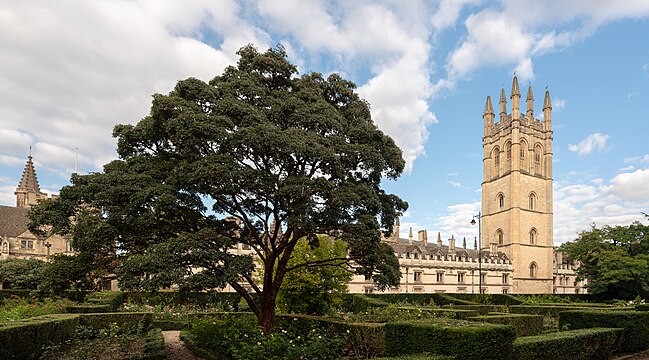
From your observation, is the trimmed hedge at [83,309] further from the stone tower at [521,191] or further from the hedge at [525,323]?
the stone tower at [521,191]

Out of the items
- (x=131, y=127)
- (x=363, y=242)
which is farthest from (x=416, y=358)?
(x=131, y=127)

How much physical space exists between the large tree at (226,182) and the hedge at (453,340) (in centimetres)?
391

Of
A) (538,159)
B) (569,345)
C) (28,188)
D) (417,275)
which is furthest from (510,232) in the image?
(28,188)

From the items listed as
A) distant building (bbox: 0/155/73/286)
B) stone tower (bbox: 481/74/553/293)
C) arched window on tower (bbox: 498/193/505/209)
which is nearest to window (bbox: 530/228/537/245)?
stone tower (bbox: 481/74/553/293)

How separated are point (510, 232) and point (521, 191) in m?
6.60

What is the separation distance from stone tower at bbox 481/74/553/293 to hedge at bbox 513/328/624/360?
52424 mm

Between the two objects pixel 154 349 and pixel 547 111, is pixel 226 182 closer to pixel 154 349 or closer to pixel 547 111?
pixel 154 349

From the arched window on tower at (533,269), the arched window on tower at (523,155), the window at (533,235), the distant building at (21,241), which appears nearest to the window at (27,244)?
the distant building at (21,241)

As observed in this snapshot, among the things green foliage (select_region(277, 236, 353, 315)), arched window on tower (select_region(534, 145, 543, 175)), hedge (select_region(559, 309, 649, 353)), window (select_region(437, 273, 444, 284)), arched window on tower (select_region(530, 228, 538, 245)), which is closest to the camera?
hedge (select_region(559, 309, 649, 353))

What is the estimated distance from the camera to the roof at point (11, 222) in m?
45.8

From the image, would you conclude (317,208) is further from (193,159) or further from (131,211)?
(131,211)

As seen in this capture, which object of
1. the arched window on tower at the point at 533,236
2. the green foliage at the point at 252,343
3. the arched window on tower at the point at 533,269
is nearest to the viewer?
the green foliage at the point at 252,343

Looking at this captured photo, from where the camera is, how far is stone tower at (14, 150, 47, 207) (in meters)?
54.1

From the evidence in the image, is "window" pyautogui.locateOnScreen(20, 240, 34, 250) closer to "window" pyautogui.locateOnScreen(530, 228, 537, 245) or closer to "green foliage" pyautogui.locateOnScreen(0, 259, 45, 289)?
"green foliage" pyautogui.locateOnScreen(0, 259, 45, 289)
